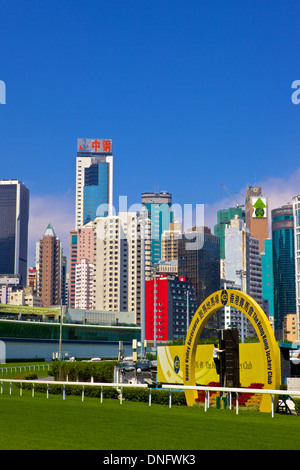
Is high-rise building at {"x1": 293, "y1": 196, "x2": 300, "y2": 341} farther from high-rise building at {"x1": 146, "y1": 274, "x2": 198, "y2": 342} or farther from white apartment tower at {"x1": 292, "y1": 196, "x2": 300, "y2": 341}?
high-rise building at {"x1": 146, "y1": 274, "x2": 198, "y2": 342}

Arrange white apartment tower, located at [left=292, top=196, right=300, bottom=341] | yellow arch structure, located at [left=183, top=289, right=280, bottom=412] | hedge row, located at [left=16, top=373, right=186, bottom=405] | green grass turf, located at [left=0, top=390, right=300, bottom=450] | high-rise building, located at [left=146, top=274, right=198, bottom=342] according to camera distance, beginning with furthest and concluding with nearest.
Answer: white apartment tower, located at [left=292, top=196, right=300, bottom=341] → high-rise building, located at [left=146, top=274, right=198, bottom=342] → hedge row, located at [left=16, top=373, right=186, bottom=405] → yellow arch structure, located at [left=183, top=289, right=280, bottom=412] → green grass turf, located at [left=0, top=390, right=300, bottom=450]

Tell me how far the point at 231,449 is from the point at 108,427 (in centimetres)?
385

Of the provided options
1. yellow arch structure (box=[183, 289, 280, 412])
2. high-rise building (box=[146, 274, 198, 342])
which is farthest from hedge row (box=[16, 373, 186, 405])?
high-rise building (box=[146, 274, 198, 342])

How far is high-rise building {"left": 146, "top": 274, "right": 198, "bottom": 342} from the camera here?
184250 millimetres

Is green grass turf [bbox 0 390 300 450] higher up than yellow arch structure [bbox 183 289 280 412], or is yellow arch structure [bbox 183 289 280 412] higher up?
yellow arch structure [bbox 183 289 280 412]

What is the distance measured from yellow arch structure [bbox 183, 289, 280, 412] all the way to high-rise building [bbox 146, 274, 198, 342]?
153830 mm

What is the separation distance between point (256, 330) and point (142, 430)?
8866 millimetres

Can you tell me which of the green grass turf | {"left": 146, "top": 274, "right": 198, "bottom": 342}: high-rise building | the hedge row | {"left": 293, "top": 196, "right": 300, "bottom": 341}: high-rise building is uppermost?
{"left": 293, "top": 196, "right": 300, "bottom": 341}: high-rise building

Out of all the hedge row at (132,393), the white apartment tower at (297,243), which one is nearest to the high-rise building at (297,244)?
the white apartment tower at (297,243)

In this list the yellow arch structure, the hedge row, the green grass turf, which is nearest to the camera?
the green grass turf

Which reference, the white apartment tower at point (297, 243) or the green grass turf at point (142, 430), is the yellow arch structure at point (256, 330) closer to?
the green grass turf at point (142, 430)

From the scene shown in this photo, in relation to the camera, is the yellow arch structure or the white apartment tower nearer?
the yellow arch structure

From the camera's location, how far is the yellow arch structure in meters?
20.8

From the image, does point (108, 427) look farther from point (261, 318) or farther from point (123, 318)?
point (123, 318)
